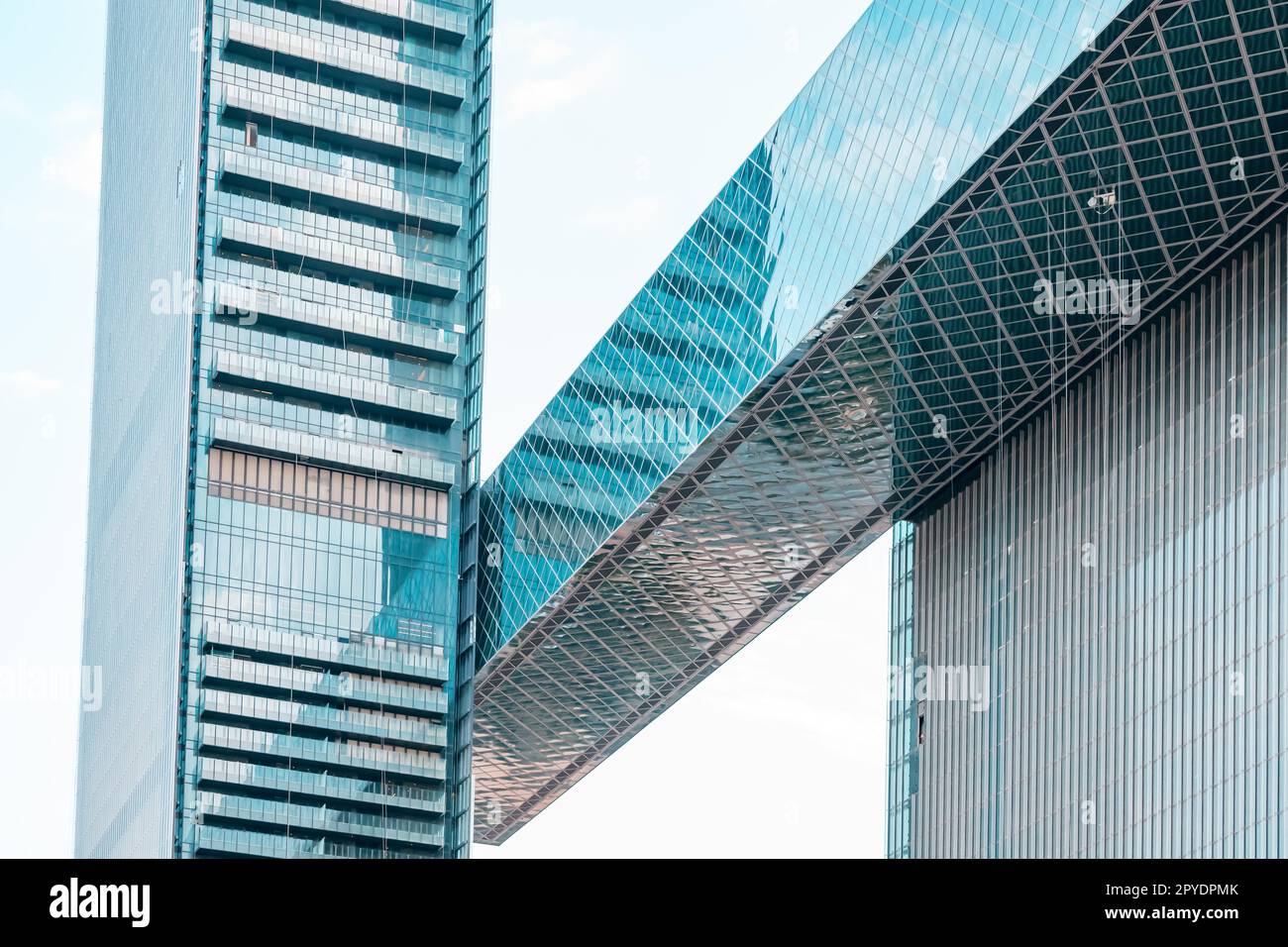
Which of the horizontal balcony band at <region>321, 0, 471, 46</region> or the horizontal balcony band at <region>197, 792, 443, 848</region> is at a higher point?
the horizontal balcony band at <region>321, 0, 471, 46</region>

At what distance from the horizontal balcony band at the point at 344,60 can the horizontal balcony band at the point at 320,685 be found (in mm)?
31621

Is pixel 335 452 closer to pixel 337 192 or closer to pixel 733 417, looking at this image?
pixel 337 192

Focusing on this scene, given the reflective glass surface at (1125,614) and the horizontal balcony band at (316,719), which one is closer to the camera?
the reflective glass surface at (1125,614)

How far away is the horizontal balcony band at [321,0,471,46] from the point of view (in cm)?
11688

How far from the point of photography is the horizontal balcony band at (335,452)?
109 m

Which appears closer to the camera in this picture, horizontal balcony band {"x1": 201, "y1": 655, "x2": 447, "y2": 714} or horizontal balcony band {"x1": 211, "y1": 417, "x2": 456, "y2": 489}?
horizontal balcony band {"x1": 201, "y1": 655, "x2": 447, "y2": 714}

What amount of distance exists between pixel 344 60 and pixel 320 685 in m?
33.2

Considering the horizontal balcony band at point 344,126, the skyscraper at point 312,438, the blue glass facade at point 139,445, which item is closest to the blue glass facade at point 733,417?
the skyscraper at point 312,438

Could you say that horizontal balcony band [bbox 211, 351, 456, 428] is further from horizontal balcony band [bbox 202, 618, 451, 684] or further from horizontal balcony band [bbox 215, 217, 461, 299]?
horizontal balcony band [bbox 202, 618, 451, 684]

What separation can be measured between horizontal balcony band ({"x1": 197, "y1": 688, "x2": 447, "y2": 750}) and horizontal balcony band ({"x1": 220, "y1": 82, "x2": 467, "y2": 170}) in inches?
1172

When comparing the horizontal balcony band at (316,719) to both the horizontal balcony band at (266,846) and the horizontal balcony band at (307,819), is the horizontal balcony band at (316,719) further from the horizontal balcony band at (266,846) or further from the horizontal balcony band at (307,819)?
the horizontal balcony band at (266,846)

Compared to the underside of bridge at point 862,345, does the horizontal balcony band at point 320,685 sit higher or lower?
lower

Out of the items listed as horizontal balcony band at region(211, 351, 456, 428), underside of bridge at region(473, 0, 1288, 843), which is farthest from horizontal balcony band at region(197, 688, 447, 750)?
horizontal balcony band at region(211, 351, 456, 428)
